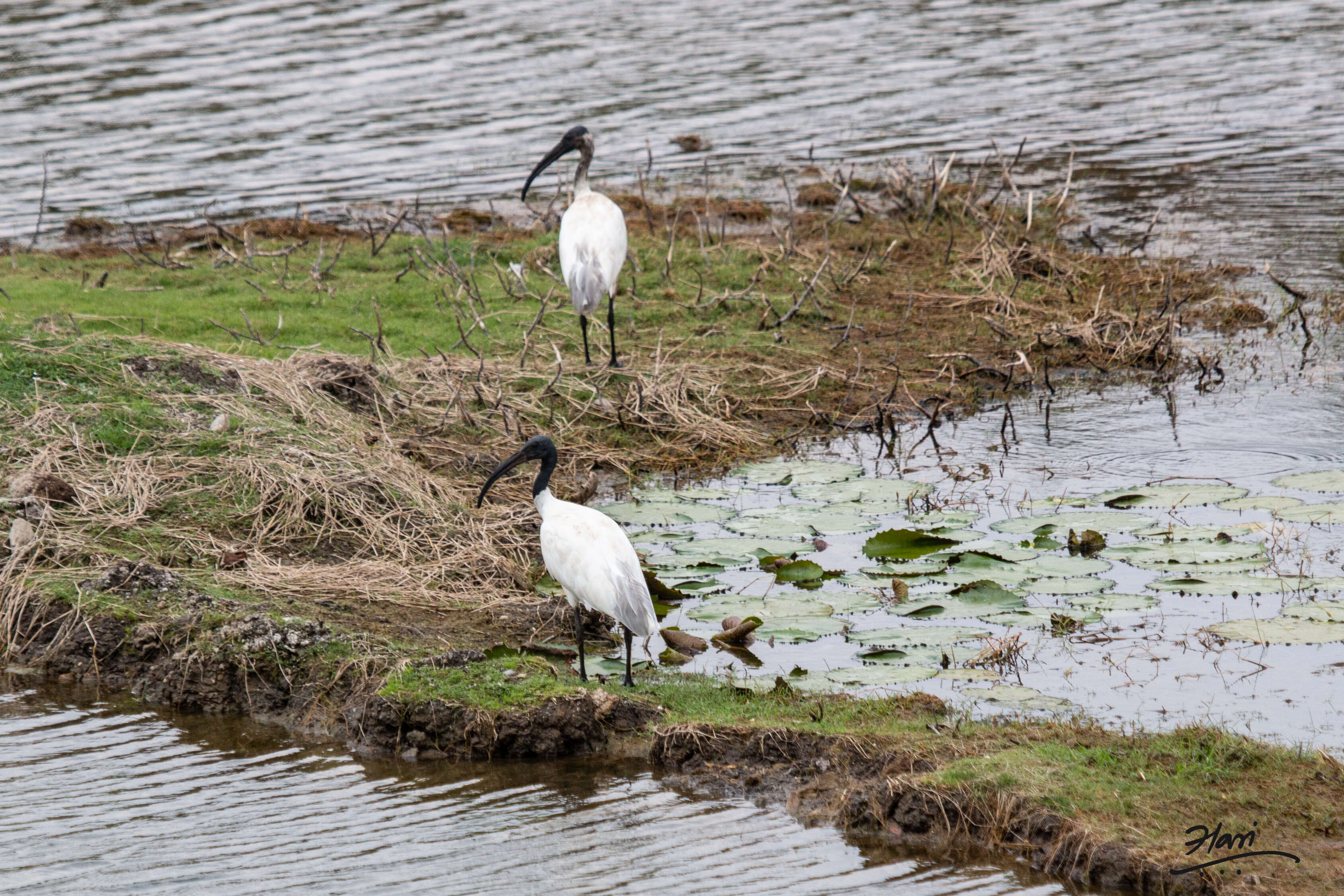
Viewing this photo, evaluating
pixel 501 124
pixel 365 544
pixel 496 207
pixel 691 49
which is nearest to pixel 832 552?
pixel 365 544

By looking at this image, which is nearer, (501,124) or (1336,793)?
(1336,793)

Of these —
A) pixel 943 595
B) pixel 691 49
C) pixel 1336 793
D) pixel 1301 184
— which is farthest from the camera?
pixel 691 49

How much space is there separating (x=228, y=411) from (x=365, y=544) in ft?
4.61

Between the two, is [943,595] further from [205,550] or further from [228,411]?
[228,411]

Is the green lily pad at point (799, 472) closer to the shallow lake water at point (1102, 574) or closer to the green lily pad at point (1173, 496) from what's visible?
the shallow lake water at point (1102, 574)

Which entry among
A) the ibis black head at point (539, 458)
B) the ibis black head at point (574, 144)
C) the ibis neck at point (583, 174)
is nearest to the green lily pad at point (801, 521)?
the ibis black head at point (539, 458)

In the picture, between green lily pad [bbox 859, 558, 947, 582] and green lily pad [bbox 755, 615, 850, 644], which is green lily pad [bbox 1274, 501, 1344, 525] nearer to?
green lily pad [bbox 859, 558, 947, 582]

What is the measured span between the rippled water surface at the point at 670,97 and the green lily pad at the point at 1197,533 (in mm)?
6203

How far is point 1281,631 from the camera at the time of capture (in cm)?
568

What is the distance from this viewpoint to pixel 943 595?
249 inches

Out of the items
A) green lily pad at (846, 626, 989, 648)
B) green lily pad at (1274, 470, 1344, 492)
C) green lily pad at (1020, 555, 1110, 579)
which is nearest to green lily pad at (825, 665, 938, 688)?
green lily pad at (846, 626, 989, 648)

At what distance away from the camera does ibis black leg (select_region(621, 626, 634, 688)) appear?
5.55 meters

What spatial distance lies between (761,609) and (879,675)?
0.87m
